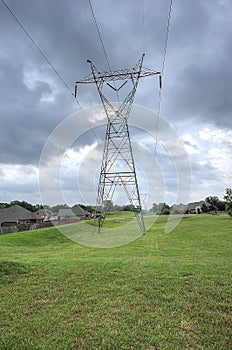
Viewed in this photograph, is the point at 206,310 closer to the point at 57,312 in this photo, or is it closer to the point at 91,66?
the point at 57,312

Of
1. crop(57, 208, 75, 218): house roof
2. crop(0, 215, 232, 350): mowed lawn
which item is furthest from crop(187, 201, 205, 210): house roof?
crop(0, 215, 232, 350): mowed lawn

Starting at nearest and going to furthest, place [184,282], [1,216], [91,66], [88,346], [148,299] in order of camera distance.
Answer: [88,346]
[148,299]
[184,282]
[91,66]
[1,216]

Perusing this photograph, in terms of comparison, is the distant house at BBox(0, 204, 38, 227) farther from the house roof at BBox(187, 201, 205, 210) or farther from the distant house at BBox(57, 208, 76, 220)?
the house roof at BBox(187, 201, 205, 210)

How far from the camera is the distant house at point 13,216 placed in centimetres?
5462

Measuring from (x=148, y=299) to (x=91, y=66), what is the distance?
54.2 feet

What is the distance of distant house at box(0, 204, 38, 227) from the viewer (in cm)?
5462

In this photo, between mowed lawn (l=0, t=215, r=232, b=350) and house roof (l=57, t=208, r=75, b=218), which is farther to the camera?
house roof (l=57, t=208, r=75, b=218)

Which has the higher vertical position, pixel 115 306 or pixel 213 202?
pixel 213 202

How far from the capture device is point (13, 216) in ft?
188

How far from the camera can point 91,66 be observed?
18375mm

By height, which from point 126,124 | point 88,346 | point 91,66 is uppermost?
point 91,66

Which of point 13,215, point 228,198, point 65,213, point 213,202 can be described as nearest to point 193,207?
point 213,202

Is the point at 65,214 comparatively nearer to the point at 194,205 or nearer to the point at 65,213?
the point at 65,213

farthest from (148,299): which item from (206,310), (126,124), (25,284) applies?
(126,124)
